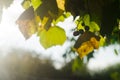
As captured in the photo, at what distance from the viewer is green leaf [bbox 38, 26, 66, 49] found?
162cm

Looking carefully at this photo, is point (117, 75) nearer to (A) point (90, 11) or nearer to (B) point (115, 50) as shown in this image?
(B) point (115, 50)

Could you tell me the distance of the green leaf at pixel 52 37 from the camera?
1615 millimetres

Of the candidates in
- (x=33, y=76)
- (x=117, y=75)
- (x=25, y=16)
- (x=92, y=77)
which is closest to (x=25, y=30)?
(x=25, y=16)

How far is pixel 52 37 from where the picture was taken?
1.62 meters

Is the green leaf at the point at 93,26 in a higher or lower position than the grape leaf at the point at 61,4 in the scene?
higher

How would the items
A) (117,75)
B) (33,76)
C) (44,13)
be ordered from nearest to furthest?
1. (44,13)
2. (117,75)
3. (33,76)

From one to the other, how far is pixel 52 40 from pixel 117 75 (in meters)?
1.74

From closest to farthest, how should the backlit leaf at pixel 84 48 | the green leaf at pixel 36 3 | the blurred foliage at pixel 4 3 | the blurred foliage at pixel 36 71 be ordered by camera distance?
the blurred foliage at pixel 4 3 → the green leaf at pixel 36 3 → the backlit leaf at pixel 84 48 → the blurred foliage at pixel 36 71

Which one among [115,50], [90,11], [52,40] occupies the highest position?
[115,50]

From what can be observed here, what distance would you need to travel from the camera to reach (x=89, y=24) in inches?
73.0

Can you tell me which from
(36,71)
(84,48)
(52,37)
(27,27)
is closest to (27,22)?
(27,27)

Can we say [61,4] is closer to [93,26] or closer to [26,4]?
[26,4]

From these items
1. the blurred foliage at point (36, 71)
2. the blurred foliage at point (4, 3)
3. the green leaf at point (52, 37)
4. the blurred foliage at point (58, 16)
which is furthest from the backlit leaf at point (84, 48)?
the blurred foliage at point (36, 71)

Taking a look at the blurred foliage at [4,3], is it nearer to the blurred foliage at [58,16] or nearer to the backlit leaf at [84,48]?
the blurred foliage at [58,16]
